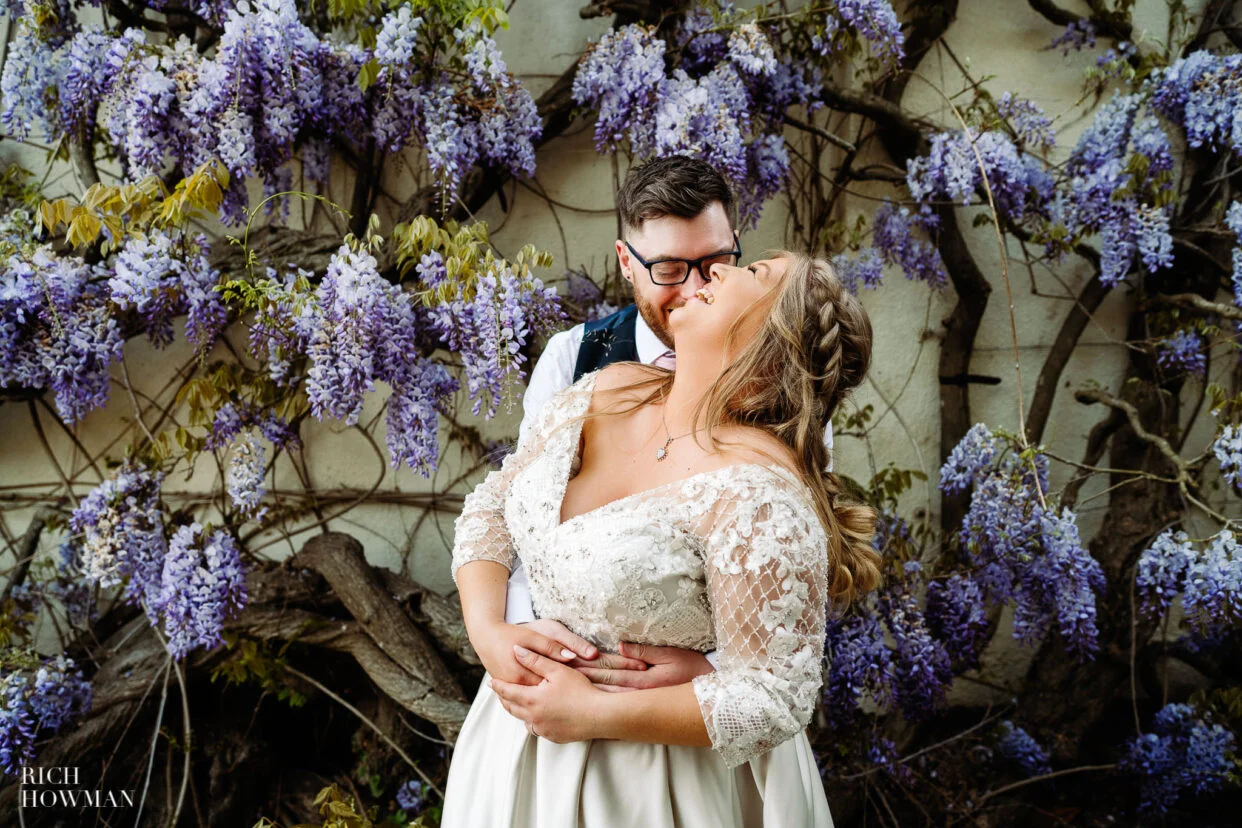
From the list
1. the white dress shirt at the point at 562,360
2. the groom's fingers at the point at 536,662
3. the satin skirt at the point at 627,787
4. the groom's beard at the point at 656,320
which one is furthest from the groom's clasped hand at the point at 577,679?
the groom's beard at the point at 656,320

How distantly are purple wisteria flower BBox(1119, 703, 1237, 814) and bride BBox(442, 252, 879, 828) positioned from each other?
6.26ft

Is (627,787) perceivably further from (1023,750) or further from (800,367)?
(1023,750)

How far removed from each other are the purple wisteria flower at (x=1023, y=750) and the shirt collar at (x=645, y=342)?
200 cm

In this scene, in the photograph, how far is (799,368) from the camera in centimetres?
161

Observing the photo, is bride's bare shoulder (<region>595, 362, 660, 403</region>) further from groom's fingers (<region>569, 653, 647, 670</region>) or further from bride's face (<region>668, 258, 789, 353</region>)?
groom's fingers (<region>569, 653, 647, 670</region>)

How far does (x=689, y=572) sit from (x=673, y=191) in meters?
1.10

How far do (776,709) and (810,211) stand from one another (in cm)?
244

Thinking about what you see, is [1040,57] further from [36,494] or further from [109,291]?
[36,494]

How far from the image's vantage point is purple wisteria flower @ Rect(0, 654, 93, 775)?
2.63m

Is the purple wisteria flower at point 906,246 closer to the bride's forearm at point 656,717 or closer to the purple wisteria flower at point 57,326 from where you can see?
the bride's forearm at point 656,717

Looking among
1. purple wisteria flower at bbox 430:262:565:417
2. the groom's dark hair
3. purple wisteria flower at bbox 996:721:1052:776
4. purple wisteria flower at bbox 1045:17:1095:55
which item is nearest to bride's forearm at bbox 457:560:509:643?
purple wisteria flower at bbox 430:262:565:417

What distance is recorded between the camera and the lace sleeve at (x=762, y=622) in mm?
1407

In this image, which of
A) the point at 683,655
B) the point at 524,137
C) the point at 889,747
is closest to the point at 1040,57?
the point at 524,137

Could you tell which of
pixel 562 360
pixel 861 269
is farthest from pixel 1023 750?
pixel 562 360
